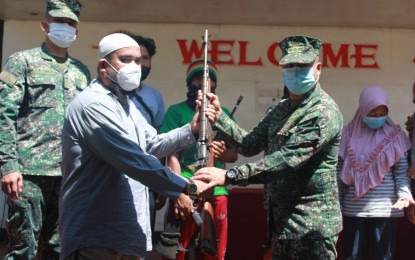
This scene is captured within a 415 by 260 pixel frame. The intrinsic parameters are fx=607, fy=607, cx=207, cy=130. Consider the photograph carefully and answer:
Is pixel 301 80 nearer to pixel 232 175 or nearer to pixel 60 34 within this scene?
pixel 232 175

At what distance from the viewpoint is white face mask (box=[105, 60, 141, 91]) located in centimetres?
333

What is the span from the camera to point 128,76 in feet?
11.0

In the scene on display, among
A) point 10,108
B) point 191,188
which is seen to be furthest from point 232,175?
point 10,108

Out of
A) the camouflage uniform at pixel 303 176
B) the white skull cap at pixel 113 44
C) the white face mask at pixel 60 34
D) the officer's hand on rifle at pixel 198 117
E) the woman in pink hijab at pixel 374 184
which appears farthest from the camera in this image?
the woman in pink hijab at pixel 374 184

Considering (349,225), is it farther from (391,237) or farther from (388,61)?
(388,61)

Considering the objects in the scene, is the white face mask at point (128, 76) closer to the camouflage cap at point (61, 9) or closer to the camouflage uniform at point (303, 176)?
the camouflage uniform at point (303, 176)

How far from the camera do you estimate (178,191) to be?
3.16m

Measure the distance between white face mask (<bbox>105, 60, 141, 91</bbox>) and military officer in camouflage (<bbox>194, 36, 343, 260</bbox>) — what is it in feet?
2.16

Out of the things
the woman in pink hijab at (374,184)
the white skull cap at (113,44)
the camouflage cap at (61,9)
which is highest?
the camouflage cap at (61,9)

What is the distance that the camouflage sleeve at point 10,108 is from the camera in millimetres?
3941

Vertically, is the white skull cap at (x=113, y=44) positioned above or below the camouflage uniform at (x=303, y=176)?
above

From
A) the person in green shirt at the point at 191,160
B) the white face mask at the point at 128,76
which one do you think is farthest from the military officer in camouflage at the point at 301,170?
the person in green shirt at the point at 191,160

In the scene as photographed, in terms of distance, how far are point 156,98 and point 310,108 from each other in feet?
6.31

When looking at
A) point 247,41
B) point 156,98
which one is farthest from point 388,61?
point 156,98
